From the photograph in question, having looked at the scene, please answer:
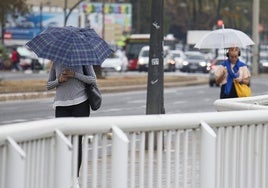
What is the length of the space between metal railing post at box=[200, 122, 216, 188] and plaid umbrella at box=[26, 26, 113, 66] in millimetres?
2857

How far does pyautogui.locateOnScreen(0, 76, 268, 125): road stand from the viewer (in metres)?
24.5

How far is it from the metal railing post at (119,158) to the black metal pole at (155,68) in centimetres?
863

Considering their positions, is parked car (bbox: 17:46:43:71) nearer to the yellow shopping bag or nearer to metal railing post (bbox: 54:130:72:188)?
the yellow shopping bag

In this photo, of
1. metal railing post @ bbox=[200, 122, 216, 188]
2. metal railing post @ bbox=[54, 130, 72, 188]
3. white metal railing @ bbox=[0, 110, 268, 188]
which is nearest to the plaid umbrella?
white metal railing @ bbox=[0, 110, 268, 188]

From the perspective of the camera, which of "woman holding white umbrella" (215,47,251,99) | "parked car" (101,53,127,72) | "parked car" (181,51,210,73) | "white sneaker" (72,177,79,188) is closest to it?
"white sneaker" (72,177,79,188)

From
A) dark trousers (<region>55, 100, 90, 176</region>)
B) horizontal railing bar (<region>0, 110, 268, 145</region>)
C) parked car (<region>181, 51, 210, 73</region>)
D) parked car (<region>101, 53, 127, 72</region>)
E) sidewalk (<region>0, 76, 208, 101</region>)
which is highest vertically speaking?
horizontal railing bar (<region>0, 110, 268, 145</region>)

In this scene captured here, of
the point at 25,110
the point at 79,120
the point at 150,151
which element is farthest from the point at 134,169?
the point at 25,110

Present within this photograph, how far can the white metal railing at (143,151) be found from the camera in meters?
5.64

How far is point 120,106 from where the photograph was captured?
2900cm

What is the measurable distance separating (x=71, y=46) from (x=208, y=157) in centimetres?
319

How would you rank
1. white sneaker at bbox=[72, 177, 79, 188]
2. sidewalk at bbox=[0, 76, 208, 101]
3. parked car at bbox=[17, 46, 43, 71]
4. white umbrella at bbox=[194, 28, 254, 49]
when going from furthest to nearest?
parked car at bbox=[17, 46, 43, 71], sidewalk at bbox=[0, 76, 208, 101], white umbrella at bbox=[194, 28, 254, 49], white sneaker at bbox=[72, 177, 79, 188]

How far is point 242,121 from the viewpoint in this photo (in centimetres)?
717

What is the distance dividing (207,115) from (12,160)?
1915 mm

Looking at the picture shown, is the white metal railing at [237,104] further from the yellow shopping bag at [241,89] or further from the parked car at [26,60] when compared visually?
the parked car at [26,60]
